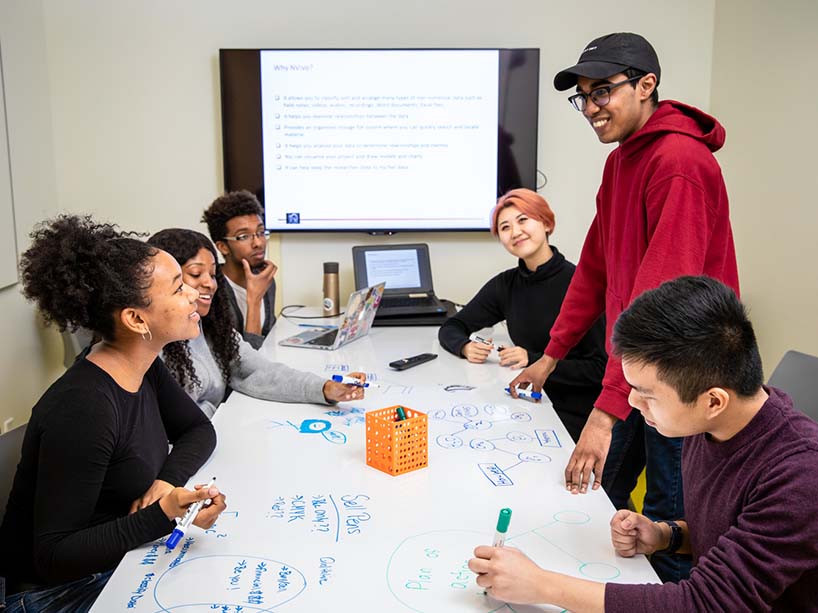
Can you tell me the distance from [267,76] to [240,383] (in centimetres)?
183

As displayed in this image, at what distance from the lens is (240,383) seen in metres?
2.19

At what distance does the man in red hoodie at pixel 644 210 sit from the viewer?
1543mm

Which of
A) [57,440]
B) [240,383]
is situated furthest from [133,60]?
[57,440]

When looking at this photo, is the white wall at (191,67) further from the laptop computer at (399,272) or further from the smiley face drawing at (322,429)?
the smiley face drawing at (322,429)

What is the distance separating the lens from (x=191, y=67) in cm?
353

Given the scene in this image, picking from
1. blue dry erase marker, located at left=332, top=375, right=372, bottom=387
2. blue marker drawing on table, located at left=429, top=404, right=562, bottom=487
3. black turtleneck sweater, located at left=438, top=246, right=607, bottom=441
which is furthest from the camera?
black turtleneck sweater, located at left=438, top=246, right=607, bottom=441

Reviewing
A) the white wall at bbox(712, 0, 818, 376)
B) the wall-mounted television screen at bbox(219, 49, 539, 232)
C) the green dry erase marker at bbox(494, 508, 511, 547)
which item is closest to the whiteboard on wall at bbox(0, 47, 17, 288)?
the wall-mounted television screen at bbox(219, 49, 539, 232)

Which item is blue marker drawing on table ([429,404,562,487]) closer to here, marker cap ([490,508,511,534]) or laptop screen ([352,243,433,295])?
marker cap ([490,508,511,534])

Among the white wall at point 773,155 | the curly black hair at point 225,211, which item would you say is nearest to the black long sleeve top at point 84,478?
the curly black hair at point 225,211

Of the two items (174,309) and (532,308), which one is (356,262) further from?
(174,309)

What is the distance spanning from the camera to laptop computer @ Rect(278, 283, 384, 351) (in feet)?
8.69

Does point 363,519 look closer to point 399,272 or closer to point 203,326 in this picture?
point 203,326

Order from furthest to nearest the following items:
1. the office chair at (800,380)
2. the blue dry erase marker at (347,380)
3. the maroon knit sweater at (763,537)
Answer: the blue dry erase marker at (347,380), the office chair at (800,380), the maroon knit sweater at (763,537)

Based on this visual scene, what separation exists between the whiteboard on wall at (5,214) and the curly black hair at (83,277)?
1.66 m
